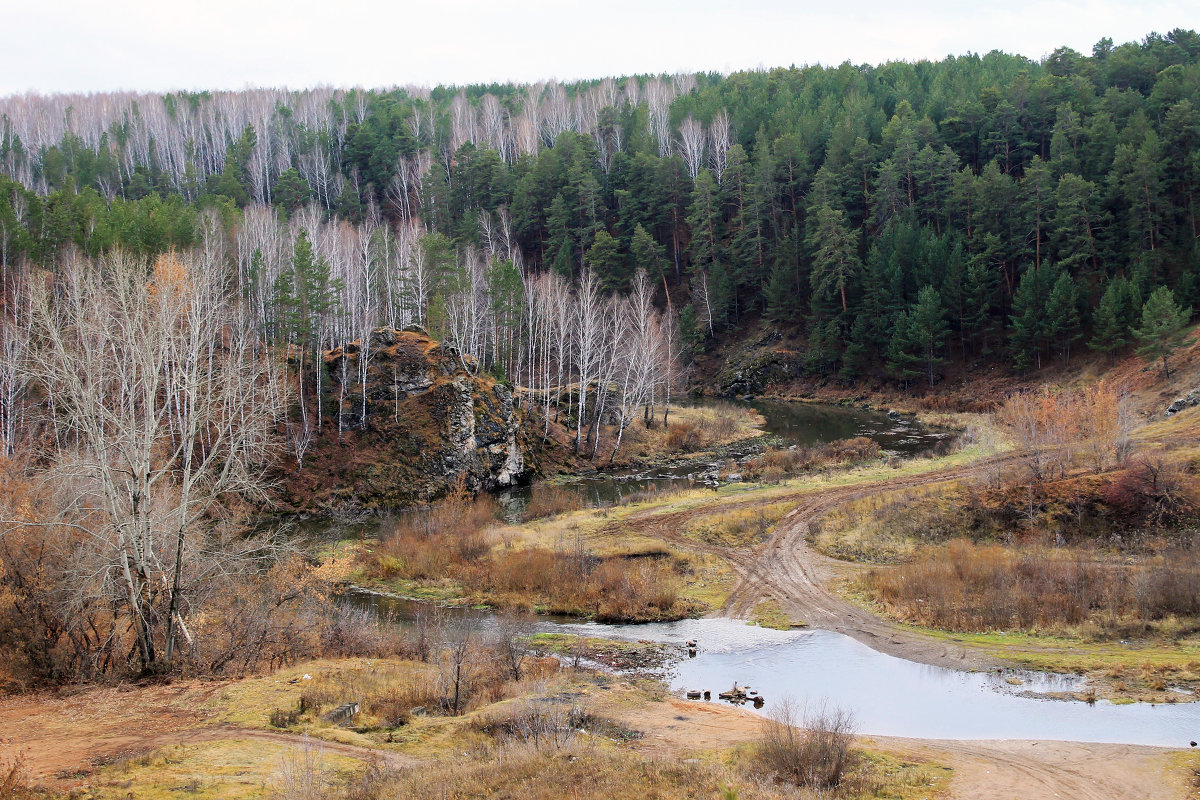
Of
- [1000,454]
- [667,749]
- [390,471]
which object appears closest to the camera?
[667,749]

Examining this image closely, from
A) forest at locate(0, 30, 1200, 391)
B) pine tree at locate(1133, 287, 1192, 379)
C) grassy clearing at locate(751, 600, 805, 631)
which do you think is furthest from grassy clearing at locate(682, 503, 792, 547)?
pine tree at locate(1133, 287, 1192, 379)

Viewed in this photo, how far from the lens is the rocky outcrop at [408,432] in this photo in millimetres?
43500

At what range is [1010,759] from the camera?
14.0m

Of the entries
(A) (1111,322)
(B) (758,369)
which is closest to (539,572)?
(A) (1111,322)

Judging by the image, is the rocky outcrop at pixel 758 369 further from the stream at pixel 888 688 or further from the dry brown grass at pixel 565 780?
the dry brown grass at pixel 565 780

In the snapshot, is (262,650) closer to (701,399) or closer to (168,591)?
(168,591)

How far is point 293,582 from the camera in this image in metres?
24.7

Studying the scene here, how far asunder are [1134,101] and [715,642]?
74.6 m

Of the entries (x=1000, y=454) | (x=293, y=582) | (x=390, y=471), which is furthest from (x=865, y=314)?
(x=293, y=582)

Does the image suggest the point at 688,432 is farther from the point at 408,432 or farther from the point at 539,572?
the point at 539,572

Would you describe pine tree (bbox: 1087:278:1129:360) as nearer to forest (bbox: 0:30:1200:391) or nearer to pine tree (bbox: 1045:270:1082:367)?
forest (bbox: 0:30:1200:391)

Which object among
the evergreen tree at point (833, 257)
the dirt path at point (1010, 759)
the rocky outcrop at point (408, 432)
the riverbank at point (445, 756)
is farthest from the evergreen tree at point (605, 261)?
the riverbank at point (445, 756)

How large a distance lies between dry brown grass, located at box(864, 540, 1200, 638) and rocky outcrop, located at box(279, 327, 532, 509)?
82.8 feet

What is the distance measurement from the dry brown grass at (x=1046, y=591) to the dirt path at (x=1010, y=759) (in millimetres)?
7872
